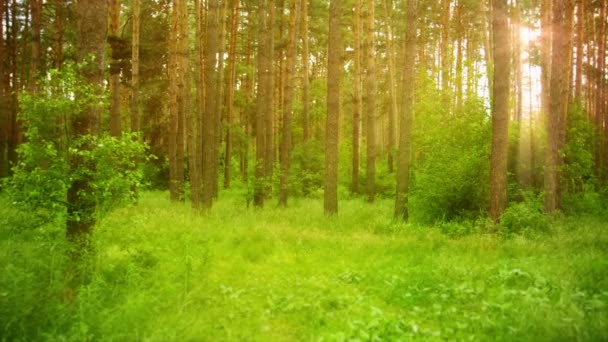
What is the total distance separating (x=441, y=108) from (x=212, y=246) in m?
8.81

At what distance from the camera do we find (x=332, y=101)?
1243cm

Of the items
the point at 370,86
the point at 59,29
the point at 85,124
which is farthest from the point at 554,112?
the point at 59,29

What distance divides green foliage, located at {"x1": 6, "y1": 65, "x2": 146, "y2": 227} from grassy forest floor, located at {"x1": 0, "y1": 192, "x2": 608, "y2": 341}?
53cm

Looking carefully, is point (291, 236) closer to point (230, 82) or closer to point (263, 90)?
point (263, 90)

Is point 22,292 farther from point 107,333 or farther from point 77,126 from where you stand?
point 77,126

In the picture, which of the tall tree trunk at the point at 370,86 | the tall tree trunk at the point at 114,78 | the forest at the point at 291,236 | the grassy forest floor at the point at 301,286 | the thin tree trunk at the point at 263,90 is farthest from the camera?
the tall tree trunk at the point at 370,86

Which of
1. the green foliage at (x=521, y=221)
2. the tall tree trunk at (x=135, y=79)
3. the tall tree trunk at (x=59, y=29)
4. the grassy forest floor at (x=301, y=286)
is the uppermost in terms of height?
the tall tree trunk at (x=59, y=29)

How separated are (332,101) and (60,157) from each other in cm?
766

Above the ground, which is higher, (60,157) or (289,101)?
(289,101)

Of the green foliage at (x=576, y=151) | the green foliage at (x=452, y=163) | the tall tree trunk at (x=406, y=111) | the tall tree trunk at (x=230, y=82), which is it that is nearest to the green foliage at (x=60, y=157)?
the tall tree trunk at (x=406, y=111)

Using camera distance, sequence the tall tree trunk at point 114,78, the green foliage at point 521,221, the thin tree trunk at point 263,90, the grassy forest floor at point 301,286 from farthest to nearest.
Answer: the tall tree trunk at point 114,78 < the thin tree trunk at point 263,90 < the green foliage at point 521,221 < the grassy forest floor at point 301,286

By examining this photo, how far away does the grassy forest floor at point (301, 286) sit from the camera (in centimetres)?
483

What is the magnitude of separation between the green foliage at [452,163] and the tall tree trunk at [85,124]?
9189 mm

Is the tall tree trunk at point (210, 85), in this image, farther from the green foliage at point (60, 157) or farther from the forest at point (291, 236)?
the green foliage at point (60, 157)
